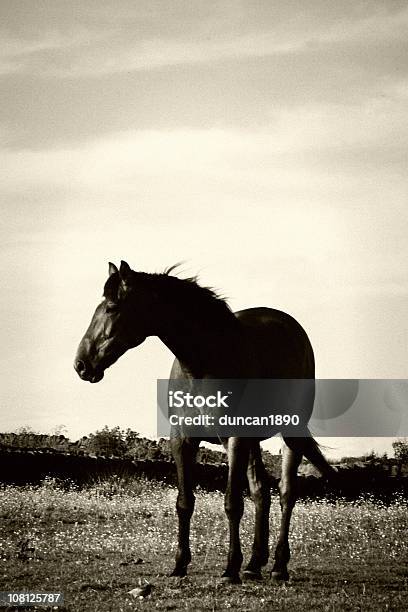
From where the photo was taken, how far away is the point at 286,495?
5.93 m

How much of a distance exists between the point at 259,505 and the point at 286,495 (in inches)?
10.5

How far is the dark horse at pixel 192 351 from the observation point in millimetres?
5402

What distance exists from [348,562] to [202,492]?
112cm

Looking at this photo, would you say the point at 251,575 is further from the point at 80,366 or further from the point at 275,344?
the point at 80,366

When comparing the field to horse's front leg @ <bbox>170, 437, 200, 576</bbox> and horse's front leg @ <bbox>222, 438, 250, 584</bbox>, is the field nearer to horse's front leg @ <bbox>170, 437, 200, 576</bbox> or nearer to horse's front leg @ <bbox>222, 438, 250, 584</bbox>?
horse's front leg @ <bbox>222, 438, 250, 584</bbox>

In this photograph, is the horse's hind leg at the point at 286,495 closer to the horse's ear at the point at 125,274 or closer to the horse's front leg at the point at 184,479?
the horse's front leg at the point at 184,479

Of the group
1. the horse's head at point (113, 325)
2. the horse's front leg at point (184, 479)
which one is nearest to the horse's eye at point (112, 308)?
the horse's head at point (113, 325)

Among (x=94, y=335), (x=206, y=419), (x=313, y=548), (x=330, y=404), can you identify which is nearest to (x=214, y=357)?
(x=206, y=419)

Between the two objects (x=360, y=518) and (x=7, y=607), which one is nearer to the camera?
(x=7, y=607)

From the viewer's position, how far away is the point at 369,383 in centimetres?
625

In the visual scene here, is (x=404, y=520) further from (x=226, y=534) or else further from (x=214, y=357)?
(x=214, y=357)

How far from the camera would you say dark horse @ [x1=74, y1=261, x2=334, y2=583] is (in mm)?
5402

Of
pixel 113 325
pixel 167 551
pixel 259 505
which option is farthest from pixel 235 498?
pixel 113 325

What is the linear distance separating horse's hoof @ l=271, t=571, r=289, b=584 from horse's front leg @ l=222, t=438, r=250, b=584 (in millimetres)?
296
